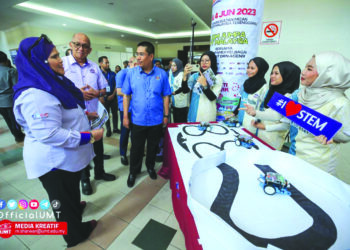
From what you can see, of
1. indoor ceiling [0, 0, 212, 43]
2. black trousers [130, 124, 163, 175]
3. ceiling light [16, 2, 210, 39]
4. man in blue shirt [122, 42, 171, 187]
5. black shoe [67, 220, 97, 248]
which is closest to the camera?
black shoe [67, 220, 97, 248]

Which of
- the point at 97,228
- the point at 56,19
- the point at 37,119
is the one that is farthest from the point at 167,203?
the point at 56,19

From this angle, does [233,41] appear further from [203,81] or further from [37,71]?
[37,71]

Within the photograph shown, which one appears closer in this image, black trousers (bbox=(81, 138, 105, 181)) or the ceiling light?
black trousers (bbox=(81, 138, 105, 181))

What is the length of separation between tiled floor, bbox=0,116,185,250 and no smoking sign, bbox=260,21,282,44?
10.2 ft

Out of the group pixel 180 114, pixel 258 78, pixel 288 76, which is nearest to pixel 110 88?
pixel 180 114

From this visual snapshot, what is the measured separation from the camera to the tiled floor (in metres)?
1.26

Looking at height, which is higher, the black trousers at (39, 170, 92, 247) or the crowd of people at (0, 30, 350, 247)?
the crowd of people at (0, 30, 350, 247)

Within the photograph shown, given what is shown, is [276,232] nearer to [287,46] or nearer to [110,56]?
[287,46]

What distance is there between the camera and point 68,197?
104 centimetres

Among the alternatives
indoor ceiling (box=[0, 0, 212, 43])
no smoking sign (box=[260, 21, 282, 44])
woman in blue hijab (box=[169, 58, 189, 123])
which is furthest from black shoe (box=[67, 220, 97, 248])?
indoor ceiling (box=[0, 0, 212, 43])

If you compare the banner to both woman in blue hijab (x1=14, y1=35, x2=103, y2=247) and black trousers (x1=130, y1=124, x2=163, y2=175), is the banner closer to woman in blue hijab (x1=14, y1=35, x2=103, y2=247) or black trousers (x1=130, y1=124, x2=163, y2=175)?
black trousers (x1=130, y1=124, x2=163, y2=175)

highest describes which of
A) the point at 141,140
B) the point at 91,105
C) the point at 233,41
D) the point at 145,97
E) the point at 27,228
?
the point at 233,41

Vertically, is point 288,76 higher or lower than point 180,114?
higher

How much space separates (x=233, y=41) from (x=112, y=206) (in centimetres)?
231
